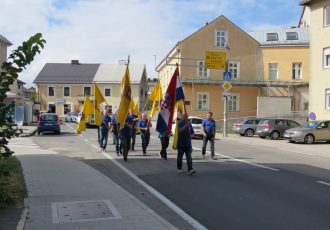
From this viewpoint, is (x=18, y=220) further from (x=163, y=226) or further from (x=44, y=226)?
(x=163, y=226)

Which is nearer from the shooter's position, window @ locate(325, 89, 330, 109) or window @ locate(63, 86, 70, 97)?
window @ locate(325, 89, 330, 109)

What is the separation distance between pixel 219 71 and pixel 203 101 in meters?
3.63

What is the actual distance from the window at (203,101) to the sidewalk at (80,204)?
37604 millimetres

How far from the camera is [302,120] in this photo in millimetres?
43188

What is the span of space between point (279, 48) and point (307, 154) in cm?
3324

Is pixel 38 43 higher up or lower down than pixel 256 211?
higher up

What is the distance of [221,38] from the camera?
167ft

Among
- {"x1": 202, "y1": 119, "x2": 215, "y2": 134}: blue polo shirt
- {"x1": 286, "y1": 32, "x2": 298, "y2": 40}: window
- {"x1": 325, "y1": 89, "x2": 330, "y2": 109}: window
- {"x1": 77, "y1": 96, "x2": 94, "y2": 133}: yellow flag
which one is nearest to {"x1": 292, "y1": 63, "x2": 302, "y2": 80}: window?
{"x1": 286, "y1": 32, "x2": 298, "y2": 40}: window

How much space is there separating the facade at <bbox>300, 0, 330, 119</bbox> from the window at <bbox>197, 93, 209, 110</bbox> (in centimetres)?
1621

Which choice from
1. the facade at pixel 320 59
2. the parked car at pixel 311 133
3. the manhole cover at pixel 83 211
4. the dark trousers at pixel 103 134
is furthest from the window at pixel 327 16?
the manhole cover at pixel 83 211

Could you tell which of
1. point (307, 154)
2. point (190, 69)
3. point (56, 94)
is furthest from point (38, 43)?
point (56, 94)

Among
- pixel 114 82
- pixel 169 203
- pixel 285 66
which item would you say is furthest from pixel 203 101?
pixel 169 203

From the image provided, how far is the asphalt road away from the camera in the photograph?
7480 millimetres

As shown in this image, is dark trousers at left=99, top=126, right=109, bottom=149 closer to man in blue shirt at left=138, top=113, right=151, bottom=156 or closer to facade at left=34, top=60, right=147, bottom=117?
man in blue shirt at left=138, top=113, right=151, bottom=156
